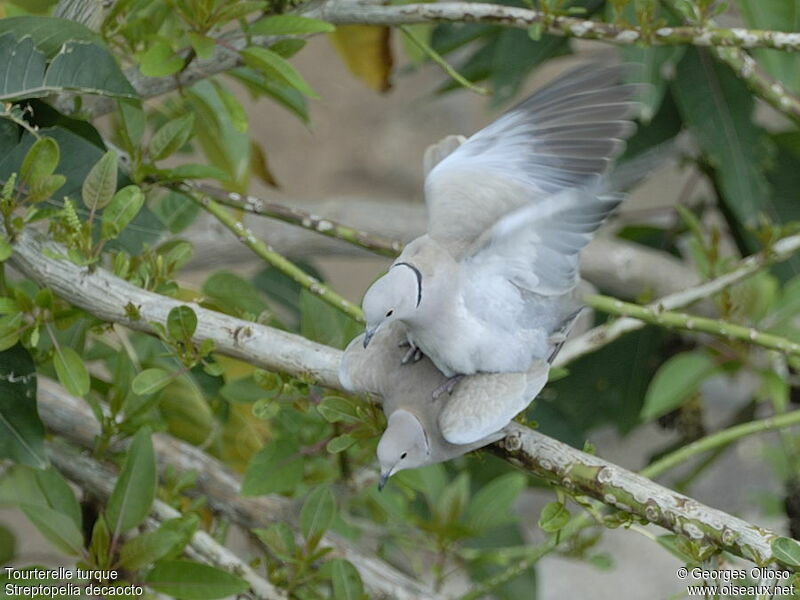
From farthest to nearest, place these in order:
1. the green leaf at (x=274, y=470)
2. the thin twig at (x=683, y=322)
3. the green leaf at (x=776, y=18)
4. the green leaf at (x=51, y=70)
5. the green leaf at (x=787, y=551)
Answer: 1. the green leaf at (x=776, y=18)
2. the green leaf at (x=274, y=470)
3. the thin twig at (x=683, y=322)
4. the green leaf at (x=51, y=70)
5. the green leaf at (x=787, y=551)

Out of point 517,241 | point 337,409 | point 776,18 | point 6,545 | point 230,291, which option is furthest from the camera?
point 776,18

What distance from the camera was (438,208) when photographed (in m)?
0.89

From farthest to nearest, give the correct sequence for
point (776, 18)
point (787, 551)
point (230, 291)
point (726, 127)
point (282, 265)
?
point (726, 127), point (776, 18), point (230, 291), point (282, 265), point (787, 551)

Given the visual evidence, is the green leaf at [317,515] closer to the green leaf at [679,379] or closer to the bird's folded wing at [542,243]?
the bird's folded wing at [542,243]

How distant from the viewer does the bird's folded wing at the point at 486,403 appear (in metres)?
0.81

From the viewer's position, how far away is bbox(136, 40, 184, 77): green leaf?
0.98 meters

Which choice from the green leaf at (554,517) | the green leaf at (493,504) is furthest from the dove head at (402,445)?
the green leaf at (493,504)

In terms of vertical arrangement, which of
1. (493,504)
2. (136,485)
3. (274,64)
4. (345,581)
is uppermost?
(274,64)

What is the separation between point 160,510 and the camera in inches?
42.4

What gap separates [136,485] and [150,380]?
0.35 feet

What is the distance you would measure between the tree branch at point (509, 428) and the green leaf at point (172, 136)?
0.17m

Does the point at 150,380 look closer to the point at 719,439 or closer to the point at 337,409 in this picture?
the point at 337,409

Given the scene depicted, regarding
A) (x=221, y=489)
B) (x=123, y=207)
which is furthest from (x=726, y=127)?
(x=123, y=207)

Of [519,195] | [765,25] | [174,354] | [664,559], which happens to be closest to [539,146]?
[519,195]
